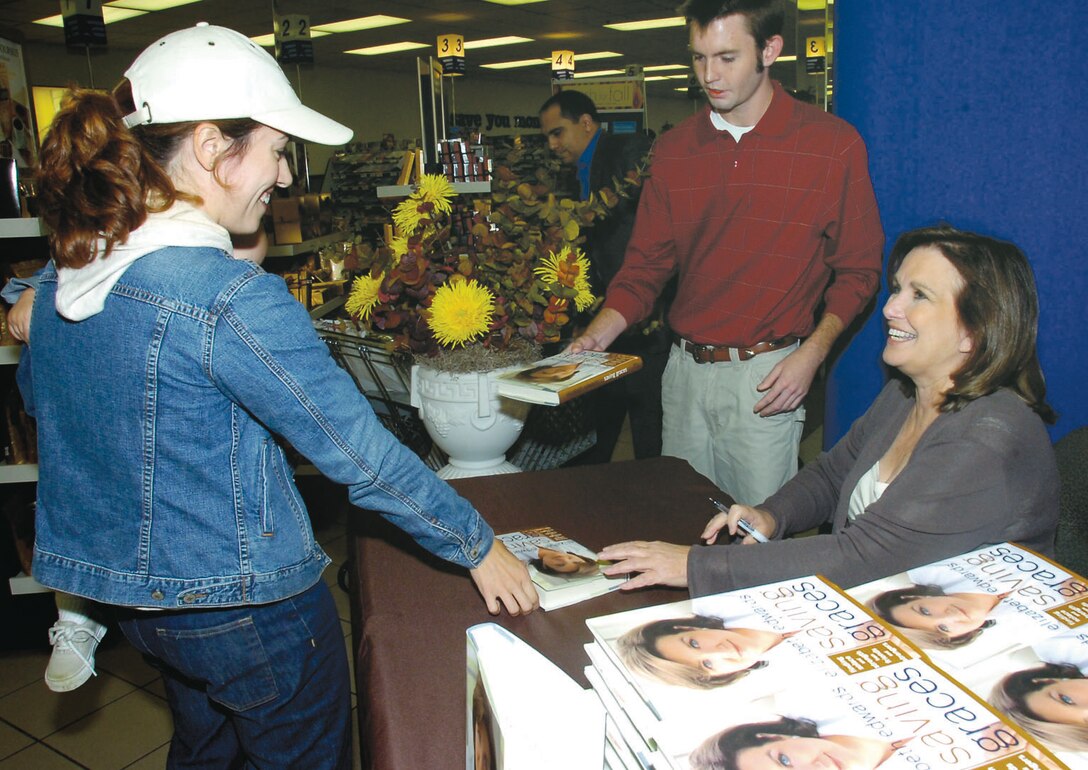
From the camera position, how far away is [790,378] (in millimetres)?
2055

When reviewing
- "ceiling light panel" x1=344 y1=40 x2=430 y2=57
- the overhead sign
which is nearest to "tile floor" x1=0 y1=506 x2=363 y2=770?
the overhead sign

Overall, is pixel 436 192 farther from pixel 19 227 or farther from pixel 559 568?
pixel 19 227

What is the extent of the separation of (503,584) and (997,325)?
3.09ft

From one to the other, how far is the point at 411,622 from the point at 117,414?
1.69ft

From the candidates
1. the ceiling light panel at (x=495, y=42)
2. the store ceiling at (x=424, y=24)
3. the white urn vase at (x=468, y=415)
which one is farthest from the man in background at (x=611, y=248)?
the ceiling light panel at (x=495, y=42)

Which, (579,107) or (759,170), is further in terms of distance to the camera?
(579,107)

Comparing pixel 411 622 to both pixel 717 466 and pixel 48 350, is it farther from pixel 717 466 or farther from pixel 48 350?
pixel 717 466

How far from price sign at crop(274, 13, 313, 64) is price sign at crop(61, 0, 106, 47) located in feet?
8.19

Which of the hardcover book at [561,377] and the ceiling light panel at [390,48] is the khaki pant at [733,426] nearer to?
the hardcover book at [561,377]

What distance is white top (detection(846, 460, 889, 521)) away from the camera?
149cm

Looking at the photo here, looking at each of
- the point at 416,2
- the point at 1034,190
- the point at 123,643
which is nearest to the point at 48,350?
the point at 1034,190

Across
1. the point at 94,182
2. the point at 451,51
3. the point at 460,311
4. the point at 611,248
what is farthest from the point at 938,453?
the point at 451,51

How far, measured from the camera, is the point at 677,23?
11.7 meters

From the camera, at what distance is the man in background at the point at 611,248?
3.34 meters
